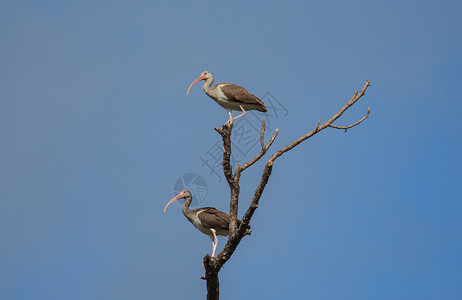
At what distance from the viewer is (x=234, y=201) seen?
11930 mm

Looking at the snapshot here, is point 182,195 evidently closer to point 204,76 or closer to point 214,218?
point 214,218

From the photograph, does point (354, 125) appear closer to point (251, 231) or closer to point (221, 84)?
point (251, 231)

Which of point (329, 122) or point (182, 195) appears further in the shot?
point (182, 195)

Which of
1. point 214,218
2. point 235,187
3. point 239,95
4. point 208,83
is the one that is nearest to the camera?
point 235,187

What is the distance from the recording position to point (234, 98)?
1520 centimetres

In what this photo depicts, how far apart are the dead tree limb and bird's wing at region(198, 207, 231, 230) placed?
1773 mm

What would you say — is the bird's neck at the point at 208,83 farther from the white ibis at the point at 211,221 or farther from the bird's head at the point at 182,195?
the white ibis at the point at 211,221

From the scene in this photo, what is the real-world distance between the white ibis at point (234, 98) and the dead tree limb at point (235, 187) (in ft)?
9.95

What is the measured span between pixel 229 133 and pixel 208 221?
8.61ft

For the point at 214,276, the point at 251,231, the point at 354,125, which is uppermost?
the point at 354,125

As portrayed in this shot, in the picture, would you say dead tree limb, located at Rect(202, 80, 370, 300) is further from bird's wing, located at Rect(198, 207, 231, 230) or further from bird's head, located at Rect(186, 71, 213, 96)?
bird's head, located at Rect(186, 71, 213, 96)

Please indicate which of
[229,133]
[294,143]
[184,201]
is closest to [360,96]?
[294,143]

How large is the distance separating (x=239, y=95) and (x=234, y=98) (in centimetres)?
14

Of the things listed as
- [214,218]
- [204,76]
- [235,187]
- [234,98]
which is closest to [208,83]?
[204,76]
